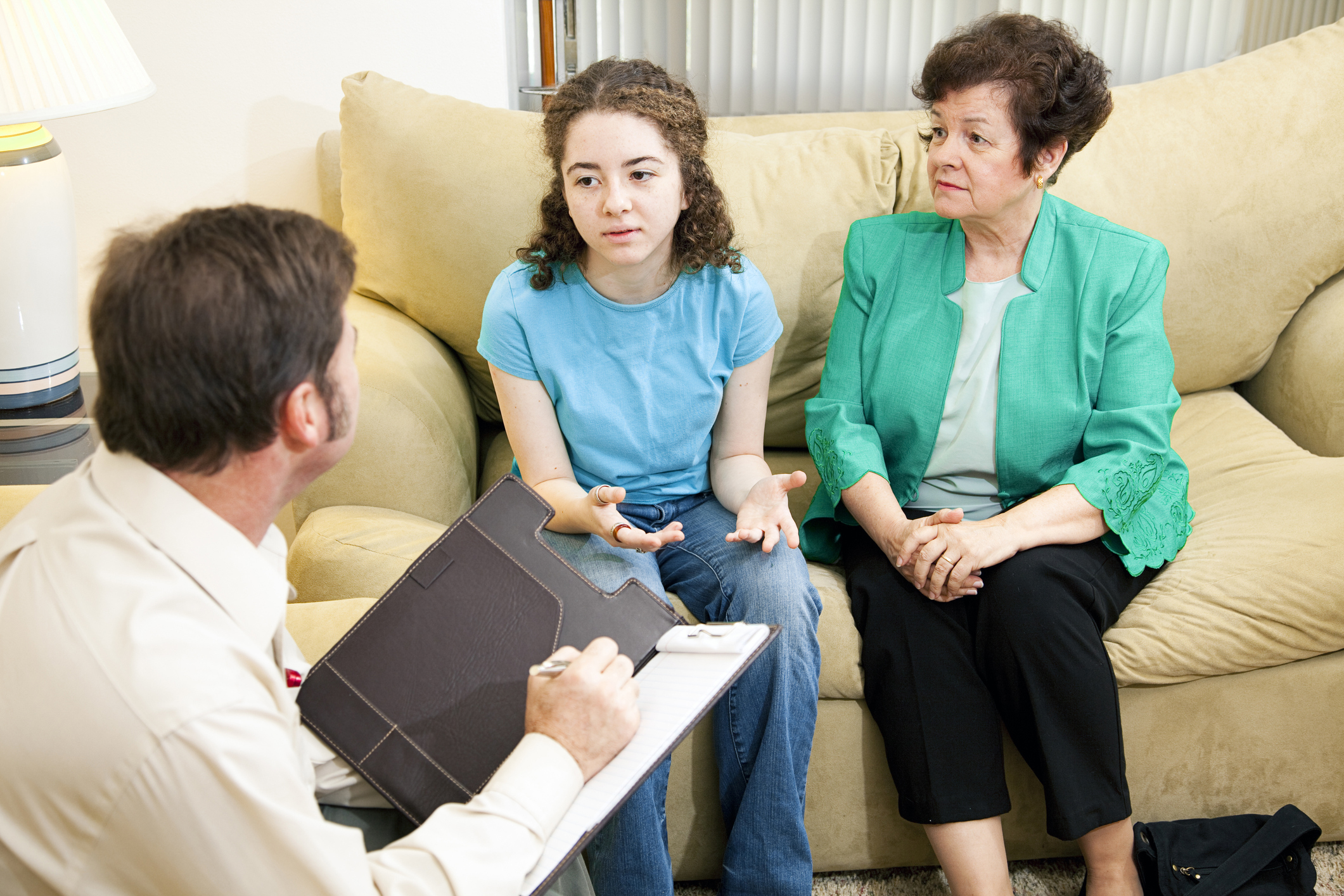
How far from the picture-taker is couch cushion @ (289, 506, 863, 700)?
4.59 feet

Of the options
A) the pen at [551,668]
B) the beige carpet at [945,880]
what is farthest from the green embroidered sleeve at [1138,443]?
the pen at [551,668]

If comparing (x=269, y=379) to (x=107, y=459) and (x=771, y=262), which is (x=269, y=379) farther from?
(x=771, y=262)

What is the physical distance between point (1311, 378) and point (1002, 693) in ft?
3.17

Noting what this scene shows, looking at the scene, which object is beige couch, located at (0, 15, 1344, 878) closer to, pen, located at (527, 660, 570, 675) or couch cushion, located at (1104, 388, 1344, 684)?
couch cushion, located at (1104, 388, 1344, 684)

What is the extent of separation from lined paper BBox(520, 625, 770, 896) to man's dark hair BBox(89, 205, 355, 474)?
379 mm

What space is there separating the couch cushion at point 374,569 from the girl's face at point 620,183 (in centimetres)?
46

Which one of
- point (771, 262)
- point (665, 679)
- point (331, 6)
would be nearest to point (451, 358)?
point (771, 262)

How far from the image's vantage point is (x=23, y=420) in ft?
5.51

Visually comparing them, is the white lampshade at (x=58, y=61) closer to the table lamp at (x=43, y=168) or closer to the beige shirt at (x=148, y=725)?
the table lamp at (x=43, y=168)

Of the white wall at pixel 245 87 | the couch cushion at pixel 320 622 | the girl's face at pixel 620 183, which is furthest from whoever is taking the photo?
the white wall at pixel 245 87

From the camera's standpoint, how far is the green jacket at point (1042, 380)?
5.01ft

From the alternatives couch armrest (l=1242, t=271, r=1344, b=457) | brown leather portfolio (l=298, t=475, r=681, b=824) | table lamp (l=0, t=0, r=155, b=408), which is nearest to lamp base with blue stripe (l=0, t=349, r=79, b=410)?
table lamp (l=0, t=0, r=155, b=408)

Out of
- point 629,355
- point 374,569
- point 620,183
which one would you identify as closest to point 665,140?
point 620,183

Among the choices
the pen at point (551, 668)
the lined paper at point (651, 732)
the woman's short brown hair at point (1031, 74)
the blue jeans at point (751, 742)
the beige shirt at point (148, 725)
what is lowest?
the blue jeans at point (751, 742)
